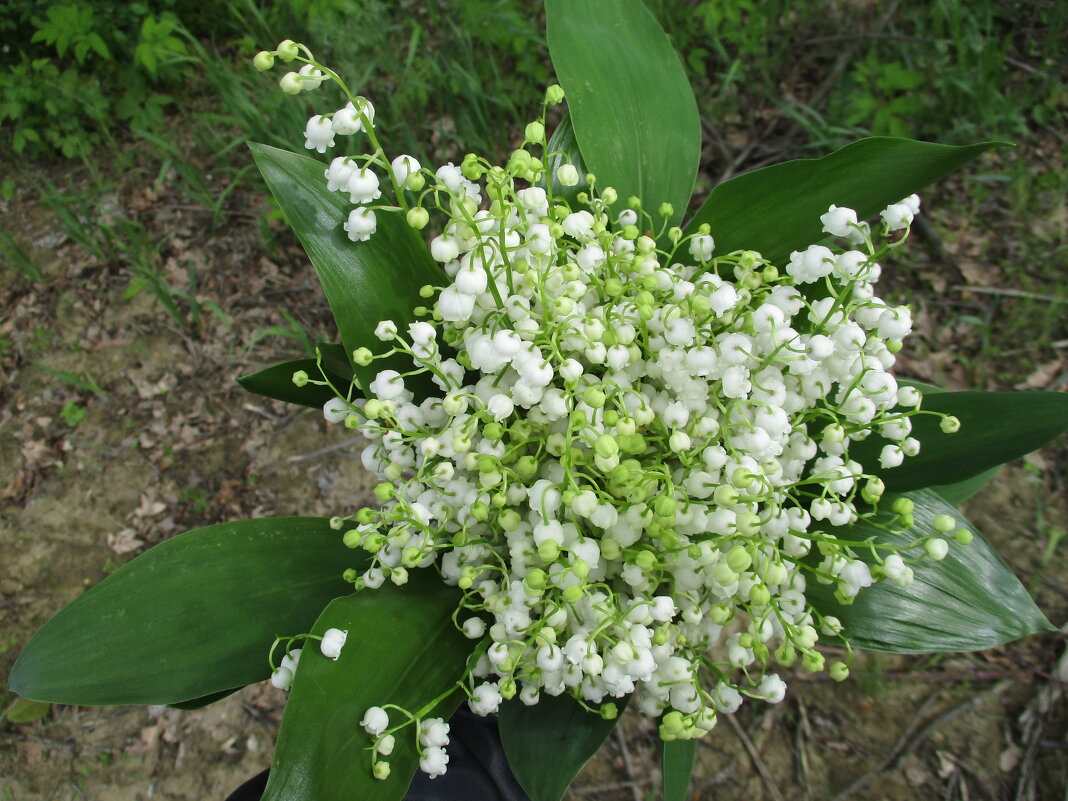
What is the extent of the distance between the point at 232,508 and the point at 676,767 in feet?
4.76

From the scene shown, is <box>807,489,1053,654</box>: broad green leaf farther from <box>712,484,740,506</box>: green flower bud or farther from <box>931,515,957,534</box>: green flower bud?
<box>712,484,740,506</box>: green flower bud

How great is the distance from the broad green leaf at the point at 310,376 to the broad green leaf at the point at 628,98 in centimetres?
37

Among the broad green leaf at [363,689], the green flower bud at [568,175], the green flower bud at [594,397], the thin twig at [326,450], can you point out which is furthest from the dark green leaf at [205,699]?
the thin twig at [326,450]

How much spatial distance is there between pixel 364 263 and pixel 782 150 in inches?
71.1

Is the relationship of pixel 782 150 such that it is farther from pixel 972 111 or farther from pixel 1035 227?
pixel 1035 227

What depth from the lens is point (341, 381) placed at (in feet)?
2.88

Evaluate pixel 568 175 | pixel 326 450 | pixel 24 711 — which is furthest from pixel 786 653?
pixel 24 711

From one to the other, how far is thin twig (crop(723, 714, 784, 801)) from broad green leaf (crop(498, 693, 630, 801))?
1.01m

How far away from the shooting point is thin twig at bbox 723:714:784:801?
1.61m

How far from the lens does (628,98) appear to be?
2.92ft

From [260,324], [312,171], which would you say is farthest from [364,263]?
[260,324]

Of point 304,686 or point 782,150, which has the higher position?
point 304,686

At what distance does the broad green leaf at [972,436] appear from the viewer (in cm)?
76

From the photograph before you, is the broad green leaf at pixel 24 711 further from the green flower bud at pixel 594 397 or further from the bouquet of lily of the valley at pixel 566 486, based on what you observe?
the green flower bud at pixel 594 397
